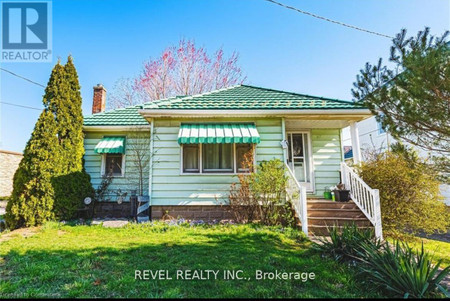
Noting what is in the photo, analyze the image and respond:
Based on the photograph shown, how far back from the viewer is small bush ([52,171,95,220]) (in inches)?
314

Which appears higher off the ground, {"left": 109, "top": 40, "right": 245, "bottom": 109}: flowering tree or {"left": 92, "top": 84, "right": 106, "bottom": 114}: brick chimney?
{"left": 109, "top": 40, "right": 245, "bottom": 109}: flowering tree

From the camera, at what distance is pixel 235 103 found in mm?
8664

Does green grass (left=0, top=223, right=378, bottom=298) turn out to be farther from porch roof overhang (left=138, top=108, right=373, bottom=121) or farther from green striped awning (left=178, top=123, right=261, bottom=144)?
porch roof overhang (left=138, top=108, right=373, bottom=121)

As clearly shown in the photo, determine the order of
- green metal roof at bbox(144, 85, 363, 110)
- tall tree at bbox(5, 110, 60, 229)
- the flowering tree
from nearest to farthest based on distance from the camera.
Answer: tall tree at bbox(5, 110, 60, 229) < green metal roof at bbox(144, 85, 363, 110) < the flowering tree

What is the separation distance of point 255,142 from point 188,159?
265 centimetres

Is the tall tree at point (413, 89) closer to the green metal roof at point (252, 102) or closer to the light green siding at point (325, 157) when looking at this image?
the green metal roof at point (252, 102)

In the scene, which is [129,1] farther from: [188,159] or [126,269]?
[126,269]

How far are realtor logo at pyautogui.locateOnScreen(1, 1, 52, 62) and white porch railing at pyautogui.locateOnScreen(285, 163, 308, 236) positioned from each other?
32.7 ft

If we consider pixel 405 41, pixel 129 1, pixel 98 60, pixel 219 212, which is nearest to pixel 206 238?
pixel 219 212

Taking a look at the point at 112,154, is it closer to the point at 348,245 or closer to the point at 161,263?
the point at 161,263

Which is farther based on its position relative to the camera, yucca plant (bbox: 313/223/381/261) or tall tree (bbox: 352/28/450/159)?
yucca plant (bbox: 313/223/381/261)

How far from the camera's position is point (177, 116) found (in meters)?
8.38

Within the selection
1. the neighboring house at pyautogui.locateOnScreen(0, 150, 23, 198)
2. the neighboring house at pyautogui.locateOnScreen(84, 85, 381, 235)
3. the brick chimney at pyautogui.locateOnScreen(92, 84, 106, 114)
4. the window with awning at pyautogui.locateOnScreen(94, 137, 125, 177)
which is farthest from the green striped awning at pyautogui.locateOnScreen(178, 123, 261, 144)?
the neighboring house at pyautogui.locateOnScreen(0, 150, 23, 198)

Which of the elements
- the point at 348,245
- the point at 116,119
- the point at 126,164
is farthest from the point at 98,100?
the point at 348,245
